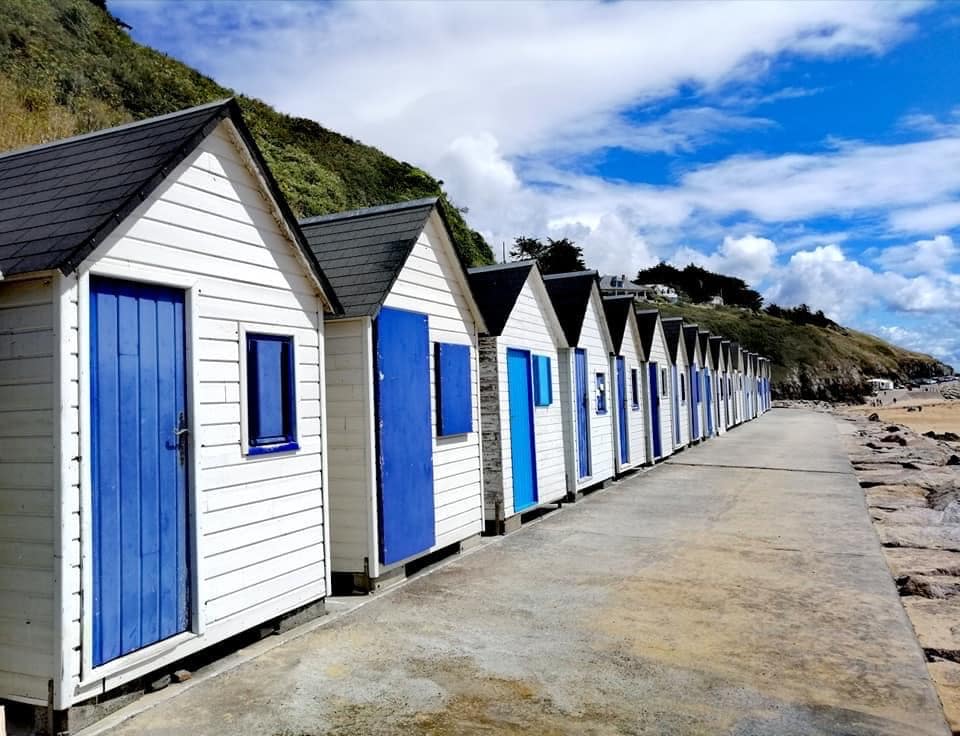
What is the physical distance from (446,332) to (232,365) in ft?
11.9

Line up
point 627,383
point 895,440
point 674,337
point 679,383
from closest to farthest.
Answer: point 627,383 → point 679,383 → point 674,337 → point 895,440

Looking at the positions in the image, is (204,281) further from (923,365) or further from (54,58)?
(923,365)

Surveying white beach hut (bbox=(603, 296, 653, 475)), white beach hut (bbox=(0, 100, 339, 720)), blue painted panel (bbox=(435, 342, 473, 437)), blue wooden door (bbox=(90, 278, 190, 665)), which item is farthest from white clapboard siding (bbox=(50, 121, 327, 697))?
white beach hut (bbox=(603, 296, 653, 475))

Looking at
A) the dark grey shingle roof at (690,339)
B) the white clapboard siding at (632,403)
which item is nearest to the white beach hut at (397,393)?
the white clapboard siding at (632,403)

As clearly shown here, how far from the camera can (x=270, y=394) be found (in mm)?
5785

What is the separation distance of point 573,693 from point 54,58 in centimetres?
3317

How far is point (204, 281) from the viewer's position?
17.2 feet

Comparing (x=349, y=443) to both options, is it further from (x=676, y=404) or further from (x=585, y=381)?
(x=676, y=404)

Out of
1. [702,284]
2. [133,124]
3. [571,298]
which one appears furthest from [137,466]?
[702,284]

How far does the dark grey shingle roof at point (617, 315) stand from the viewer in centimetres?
1639

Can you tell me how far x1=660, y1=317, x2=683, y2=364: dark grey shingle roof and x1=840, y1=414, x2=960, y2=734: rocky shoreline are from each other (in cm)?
603

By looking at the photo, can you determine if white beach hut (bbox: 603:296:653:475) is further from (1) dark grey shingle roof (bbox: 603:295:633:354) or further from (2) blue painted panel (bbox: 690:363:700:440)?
(2) blue painted panel (bbox: 690:363:700:440)

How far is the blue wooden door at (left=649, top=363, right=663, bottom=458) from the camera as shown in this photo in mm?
18875

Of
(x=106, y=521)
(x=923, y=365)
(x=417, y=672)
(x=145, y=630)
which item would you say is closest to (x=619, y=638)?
(x=417, y=672)
